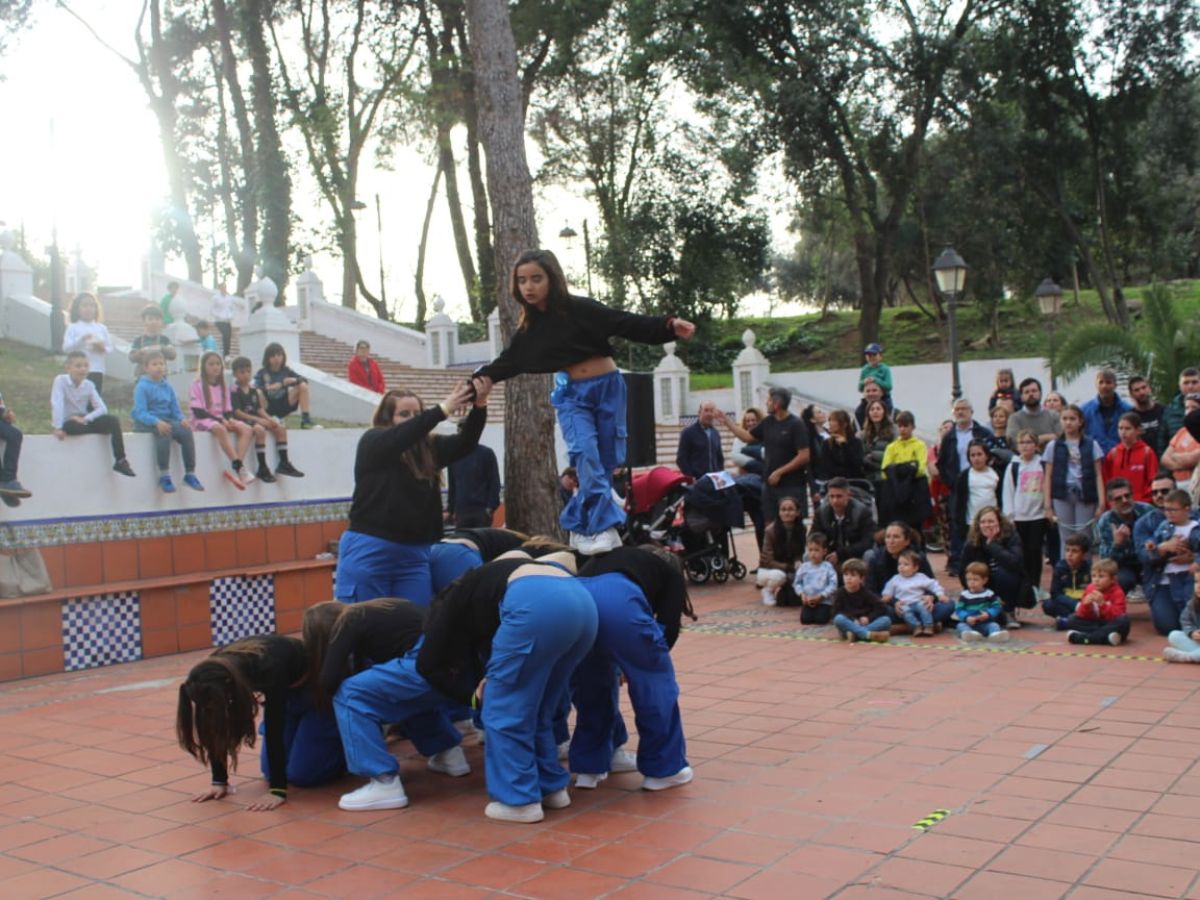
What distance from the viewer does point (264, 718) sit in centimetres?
504

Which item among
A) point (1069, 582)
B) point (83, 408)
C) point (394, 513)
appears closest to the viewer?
point (394, 513)

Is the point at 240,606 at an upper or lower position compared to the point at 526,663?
lower

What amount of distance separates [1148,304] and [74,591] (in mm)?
10423

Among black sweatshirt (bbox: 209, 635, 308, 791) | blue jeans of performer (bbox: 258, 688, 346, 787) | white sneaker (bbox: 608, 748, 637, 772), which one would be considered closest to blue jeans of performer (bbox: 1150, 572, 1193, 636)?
white sneaker (bbox: 608, 748, 637, 772)

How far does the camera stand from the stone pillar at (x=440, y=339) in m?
25.6

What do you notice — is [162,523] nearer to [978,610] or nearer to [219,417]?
[219,417]

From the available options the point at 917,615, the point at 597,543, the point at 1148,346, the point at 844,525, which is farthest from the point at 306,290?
the point at 597,543

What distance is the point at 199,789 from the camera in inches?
209

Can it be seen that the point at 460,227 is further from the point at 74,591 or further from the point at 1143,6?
the point at 74,591

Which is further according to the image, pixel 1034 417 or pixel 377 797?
pixel 1034 417

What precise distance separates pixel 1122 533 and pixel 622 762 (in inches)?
198

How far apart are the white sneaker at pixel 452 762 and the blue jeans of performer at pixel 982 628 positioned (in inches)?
174

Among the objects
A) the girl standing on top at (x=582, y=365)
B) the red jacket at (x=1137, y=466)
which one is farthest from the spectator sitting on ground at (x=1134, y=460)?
the girl standing on top at (x=582, y=365)

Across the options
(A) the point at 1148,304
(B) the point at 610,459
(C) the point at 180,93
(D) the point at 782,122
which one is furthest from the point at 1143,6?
(C) the point at 180,93
